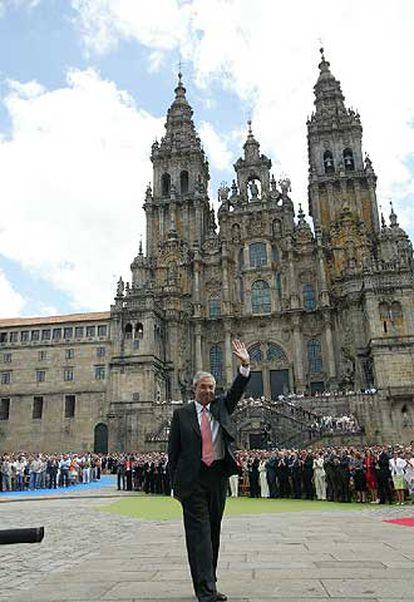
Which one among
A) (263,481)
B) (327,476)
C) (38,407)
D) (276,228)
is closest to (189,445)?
(327,476)

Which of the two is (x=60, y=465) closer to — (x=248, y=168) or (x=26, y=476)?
(x=26, y=476)

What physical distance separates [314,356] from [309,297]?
5.95 meters

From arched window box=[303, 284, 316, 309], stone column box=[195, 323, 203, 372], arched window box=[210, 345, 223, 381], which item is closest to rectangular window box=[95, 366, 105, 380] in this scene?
stone column box=[195, 323, 203, 372]

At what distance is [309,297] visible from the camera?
2047 inches

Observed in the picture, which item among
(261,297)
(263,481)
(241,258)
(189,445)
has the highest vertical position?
(241,258)

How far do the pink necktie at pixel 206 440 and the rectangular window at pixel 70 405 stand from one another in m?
47.2

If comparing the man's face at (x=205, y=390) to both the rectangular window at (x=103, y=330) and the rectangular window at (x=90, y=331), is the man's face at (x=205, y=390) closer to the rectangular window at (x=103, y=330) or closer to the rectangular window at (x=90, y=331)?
the rectangular window at (x=103, y=330)

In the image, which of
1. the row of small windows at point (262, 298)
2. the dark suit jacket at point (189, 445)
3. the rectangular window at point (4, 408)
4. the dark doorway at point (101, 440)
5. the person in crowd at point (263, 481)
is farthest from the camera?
the row of small windows at point (262, 298)

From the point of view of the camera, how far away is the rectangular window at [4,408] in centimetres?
5134

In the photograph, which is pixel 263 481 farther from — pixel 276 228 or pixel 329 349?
pixel 276 228

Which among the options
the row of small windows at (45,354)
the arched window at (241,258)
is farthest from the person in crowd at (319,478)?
the arched window at (241,258)

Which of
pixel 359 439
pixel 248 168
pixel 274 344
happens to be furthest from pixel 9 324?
pixel 359 439

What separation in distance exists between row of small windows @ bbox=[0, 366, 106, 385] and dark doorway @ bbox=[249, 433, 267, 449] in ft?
56.6

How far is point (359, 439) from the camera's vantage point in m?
36.7
